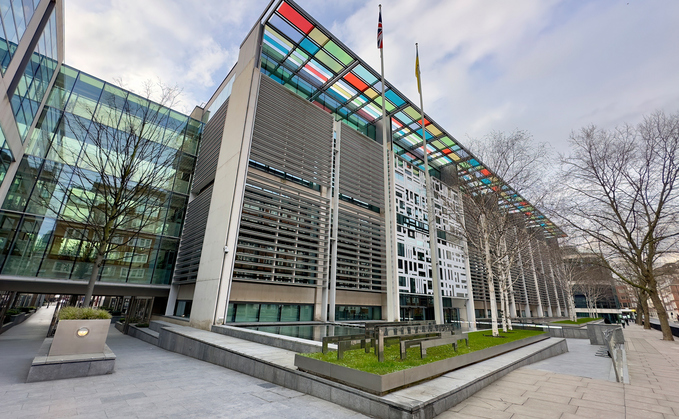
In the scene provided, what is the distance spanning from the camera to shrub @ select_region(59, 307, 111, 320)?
7555mm

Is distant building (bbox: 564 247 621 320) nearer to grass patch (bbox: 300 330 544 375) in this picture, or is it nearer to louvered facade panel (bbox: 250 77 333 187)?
louvered facade panel (bbox: 250 77 333 187)

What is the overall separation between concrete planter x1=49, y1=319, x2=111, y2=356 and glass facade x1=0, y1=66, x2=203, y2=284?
22.9ft

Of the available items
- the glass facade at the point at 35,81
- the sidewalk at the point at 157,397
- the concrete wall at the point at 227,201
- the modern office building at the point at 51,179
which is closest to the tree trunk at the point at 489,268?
the sidewalk at the point at 157,397

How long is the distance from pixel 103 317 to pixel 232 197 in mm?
9361

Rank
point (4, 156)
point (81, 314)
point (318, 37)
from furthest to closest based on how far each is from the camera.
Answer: point (318, 37) → point (4, 156) → point (81, 314)

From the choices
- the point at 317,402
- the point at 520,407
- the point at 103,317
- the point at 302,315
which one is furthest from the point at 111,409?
the point at 302,315

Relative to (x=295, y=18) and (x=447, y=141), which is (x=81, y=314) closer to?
(x=295, y=18)

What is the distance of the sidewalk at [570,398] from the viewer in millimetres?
4762

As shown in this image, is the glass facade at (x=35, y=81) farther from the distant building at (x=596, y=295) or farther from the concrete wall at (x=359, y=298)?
the distant building at (x=596, y=295)

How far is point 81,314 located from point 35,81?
13211 millimetres

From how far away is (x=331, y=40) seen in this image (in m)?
19.8

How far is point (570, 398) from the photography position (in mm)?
5484

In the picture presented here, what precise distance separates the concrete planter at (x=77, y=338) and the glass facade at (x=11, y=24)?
9187mm

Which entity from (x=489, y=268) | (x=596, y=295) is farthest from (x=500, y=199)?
(x=596, y=295)
